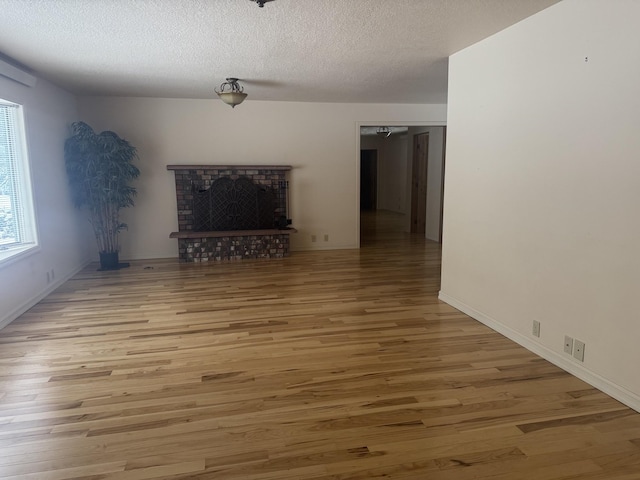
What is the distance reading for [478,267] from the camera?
353 cm

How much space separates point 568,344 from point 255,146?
506cm

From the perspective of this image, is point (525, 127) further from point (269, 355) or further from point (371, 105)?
point (371, 105)

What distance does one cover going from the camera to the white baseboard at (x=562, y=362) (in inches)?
88.4

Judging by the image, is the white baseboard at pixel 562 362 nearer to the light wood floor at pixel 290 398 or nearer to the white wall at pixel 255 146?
the light wood floor at pixel 290 398

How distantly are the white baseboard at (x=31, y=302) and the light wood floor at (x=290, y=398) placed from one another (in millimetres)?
81

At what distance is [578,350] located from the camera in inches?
100

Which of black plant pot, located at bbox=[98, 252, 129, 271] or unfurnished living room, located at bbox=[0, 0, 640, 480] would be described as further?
black plant pot, located at bbox=[98, 252, 129, 271]

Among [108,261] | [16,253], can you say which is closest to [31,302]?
[16,253]

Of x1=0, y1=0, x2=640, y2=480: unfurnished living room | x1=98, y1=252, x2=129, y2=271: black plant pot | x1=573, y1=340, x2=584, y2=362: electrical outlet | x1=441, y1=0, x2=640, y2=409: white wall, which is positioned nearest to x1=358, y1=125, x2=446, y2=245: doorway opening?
x1=0, y1=0, x2=640, y2=480: unfurnished living room

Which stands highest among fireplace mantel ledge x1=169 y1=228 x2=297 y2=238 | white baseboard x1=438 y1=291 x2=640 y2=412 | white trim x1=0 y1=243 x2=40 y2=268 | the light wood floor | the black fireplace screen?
the black fireplace screen

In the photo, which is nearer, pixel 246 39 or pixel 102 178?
pixel 246 39

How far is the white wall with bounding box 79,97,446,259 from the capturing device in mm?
6023

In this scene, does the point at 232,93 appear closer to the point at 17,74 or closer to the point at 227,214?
the point at 17,74

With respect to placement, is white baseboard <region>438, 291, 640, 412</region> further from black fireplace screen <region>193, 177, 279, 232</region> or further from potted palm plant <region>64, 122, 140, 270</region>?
potted palm plant <region>64, 122, 140, 270</region>
